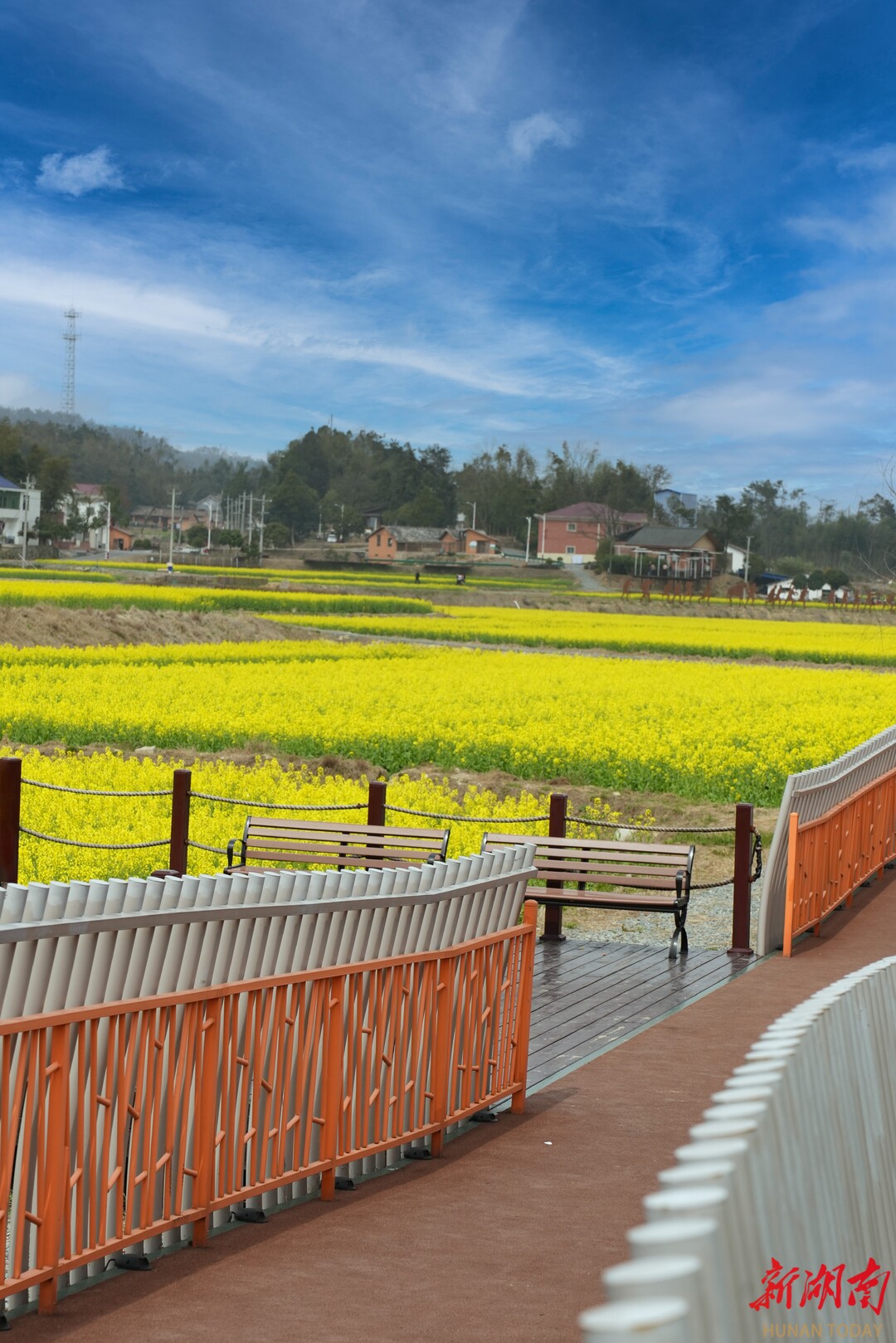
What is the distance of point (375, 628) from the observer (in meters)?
60.8

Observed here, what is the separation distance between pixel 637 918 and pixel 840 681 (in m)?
24.6

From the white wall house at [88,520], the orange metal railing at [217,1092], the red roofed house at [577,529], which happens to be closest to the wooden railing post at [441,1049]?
the orange metal railing at [217,1092]

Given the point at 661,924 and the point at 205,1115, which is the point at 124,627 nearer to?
the point at 661,924

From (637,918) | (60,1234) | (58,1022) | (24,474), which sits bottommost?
(637,918)

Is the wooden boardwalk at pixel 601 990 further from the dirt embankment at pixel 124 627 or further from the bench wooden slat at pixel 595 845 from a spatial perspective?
the dirt embankment at pixel 124 627

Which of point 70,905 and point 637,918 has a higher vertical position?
point 70,905

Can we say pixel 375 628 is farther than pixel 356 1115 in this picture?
Yes

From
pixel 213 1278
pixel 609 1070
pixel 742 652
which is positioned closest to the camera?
pixel 213 1278

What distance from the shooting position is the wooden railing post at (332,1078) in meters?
5.98

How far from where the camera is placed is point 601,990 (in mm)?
10117

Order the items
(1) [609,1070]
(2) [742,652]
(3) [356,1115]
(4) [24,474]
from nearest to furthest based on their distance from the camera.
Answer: (3) [356,1115] < (1) [609,1070] < (2) [742,652] < (4) [24,474]

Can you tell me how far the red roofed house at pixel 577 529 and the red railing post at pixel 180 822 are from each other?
517 ft

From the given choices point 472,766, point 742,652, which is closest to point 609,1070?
point 472,766

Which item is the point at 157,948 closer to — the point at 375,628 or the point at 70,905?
the point at 70,905
